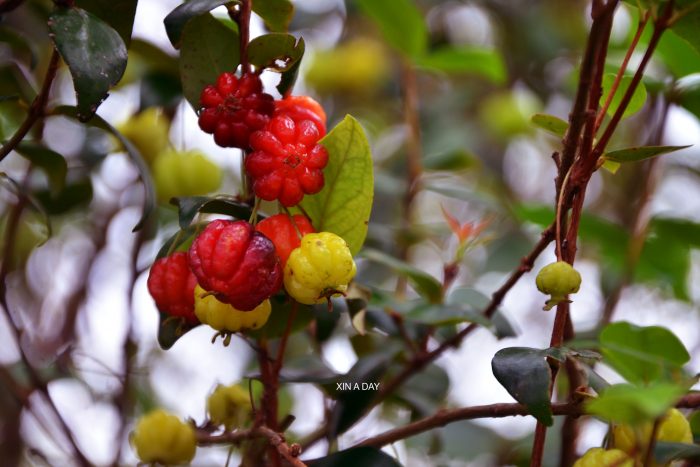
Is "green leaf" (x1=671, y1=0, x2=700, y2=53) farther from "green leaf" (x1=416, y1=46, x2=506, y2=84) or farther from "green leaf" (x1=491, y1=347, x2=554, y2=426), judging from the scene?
"green leaf" (x1=416, y1=46, x2=506, y2=84)

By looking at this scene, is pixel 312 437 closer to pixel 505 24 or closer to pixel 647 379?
A: pixel 647 379

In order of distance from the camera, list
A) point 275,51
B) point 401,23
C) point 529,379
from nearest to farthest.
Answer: point 529,379 → point 275,51 → point 401,23

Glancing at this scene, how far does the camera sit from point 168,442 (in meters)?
0.91

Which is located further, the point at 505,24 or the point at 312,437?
the point at 505,24

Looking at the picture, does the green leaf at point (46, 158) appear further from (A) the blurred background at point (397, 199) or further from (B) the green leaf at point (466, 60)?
(B) the green leaf at point (466, 60)

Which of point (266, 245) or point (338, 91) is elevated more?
point (338, 91)

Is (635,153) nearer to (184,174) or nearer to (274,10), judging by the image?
(274,10)

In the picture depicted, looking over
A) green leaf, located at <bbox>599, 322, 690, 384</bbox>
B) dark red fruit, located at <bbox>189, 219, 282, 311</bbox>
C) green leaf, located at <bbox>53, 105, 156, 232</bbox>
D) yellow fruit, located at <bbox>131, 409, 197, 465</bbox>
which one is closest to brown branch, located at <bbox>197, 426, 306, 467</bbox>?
yellow fruit, located at <bbox>131, 409, 197, 465</bbox>

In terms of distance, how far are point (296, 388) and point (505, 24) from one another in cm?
134

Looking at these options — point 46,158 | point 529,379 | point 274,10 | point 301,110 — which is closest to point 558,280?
point 529,379

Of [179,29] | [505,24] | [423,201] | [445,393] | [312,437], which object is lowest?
[312,437]

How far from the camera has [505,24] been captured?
2.51 m

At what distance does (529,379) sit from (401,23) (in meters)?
1.04

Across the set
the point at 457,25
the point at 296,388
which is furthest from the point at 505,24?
the point at 296,388
